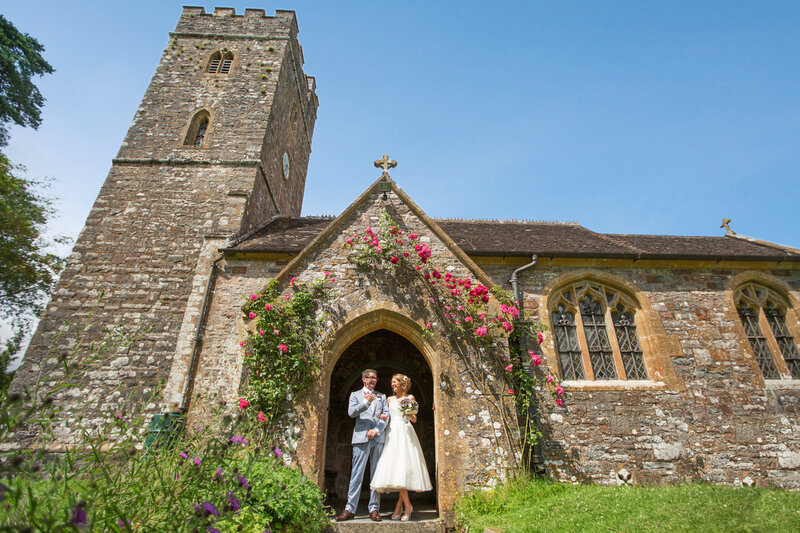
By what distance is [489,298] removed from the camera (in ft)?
24.0

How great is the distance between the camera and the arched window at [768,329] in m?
9.05

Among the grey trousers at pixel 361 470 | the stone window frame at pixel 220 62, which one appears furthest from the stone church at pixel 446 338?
the stone window frame at pixel 220 62

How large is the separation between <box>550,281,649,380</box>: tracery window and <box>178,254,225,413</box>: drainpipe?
7.86 metres

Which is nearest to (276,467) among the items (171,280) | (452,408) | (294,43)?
(452,408)

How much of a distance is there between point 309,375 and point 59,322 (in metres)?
7.31

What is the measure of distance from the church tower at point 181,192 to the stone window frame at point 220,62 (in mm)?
43

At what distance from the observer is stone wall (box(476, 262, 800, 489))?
7633 mm

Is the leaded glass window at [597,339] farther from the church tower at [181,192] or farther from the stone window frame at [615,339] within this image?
the church tower at [181,192]

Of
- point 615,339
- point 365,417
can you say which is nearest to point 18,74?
point 365,417

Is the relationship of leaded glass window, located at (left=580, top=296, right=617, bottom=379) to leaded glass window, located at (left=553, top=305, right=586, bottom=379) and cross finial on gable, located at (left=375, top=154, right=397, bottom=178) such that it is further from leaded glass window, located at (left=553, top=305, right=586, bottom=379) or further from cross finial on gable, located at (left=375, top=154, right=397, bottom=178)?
cross finial on gable, located at (left=375, top=154, right=397, bottom=178)

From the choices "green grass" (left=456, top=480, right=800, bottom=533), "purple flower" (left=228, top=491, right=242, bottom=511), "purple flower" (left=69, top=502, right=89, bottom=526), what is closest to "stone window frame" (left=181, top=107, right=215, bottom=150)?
"purple flower" (left=228, top=491, right=242, bottom=511)

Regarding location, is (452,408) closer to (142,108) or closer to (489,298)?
(489,298)

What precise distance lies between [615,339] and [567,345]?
1144mm

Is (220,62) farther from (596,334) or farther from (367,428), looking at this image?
(596,334)
